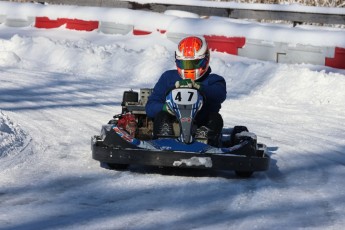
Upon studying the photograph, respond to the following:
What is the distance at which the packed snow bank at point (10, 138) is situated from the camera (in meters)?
8.16

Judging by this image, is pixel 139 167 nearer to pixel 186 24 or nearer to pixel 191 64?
pixel 191 64

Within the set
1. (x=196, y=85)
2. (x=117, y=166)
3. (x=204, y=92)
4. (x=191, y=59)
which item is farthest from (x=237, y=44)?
(x=117, y=166)

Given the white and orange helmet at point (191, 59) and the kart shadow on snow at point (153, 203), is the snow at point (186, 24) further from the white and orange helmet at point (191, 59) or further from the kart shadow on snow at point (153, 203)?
the kart shadow on snow at point (153, 203)

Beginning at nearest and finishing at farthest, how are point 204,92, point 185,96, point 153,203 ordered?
point 153,203, point 185,96, point 204,92

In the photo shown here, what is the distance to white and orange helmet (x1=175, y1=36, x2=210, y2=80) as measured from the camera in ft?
27.8

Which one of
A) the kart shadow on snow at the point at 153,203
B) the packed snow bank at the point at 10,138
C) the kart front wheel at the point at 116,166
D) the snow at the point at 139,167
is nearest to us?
the kart shadow on snow at the point at 153,203

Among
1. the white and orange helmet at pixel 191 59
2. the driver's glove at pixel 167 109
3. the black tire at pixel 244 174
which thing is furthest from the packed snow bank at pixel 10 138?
the black tire at pixel 244 174

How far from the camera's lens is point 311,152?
9508 mm

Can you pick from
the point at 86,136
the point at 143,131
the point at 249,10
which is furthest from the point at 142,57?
the point at 143,131

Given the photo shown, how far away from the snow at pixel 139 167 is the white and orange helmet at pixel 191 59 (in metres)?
0.97

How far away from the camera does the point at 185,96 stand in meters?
7.90

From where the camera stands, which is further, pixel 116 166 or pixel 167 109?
pixel 167 109

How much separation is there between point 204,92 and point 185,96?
16.5 inches

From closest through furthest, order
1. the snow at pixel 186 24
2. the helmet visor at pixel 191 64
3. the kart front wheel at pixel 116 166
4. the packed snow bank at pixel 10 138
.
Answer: the kart front wheel at pixel 116 166 → the packed snow bank at pixel 10 138 → the helmet visor at pixel 191 64 → the snow at pixel 186 24
